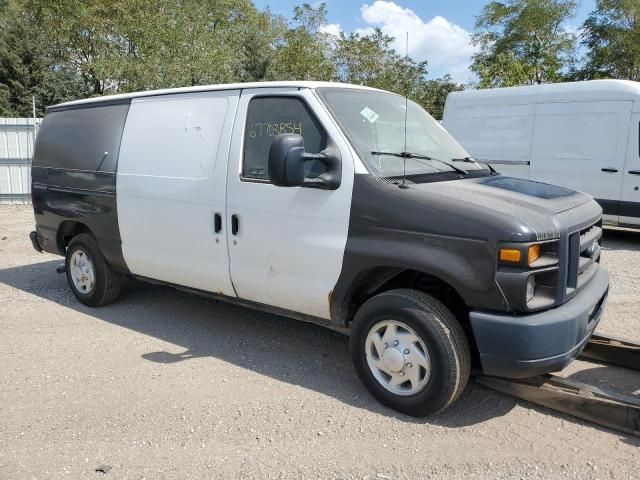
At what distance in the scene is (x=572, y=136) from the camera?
31.5 ft

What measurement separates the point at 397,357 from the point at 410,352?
0.09 m

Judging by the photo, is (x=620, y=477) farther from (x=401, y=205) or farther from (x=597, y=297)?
A: (x=401, y=205)

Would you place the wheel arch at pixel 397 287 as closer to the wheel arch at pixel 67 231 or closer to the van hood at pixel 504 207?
the van hood at pixel 504 207

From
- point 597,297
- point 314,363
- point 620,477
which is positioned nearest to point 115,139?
point 314,363

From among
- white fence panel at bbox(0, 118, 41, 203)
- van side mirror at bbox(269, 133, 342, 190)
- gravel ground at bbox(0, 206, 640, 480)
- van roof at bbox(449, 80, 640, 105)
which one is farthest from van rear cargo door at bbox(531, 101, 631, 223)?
white fence panel at bbox(0, 118, 41, 203)

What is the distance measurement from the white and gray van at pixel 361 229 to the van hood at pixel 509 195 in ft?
0.07

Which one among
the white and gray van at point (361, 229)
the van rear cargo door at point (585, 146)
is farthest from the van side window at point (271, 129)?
the van rear cargo door at point (585, 146)

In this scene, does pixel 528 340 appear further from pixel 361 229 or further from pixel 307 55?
pixel 307 55

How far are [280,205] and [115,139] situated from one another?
7.43 feet

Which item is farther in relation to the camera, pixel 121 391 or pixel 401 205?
pixel 121 391

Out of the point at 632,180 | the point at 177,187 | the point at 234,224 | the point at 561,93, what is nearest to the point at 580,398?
the point at 234,224

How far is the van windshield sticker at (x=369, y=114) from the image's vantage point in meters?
4.18

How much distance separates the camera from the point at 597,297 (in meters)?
3.71

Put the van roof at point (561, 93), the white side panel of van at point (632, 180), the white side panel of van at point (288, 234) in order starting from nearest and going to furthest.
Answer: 1. the white side panel of van at point (288, 234)
2. the white side panel of van at point (632, 180)
3. the van roof at point (561, 93)
